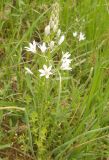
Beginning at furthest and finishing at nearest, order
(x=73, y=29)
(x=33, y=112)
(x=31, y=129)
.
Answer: (x=73, y=29) → (x=31, y=129) → (x=33, y=112)

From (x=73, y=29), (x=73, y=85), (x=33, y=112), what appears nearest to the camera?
(x=33, y=112)

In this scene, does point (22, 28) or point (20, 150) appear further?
point (22, 28)

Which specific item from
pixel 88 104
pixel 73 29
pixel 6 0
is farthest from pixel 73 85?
pixel 6 0

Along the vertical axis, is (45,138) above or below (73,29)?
below

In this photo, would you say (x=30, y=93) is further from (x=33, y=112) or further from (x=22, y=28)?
(x=22, y=28)

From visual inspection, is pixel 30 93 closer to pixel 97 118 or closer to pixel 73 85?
pixel 73 85

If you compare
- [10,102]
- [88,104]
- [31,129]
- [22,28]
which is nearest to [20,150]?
[31,129]

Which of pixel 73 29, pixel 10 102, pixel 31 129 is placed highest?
pixel 73 29
